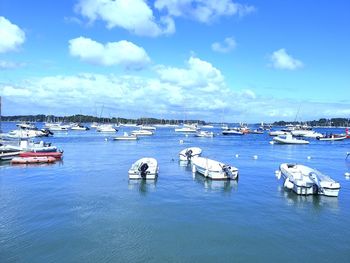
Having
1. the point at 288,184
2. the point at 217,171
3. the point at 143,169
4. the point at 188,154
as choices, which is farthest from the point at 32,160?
the point at 288,184

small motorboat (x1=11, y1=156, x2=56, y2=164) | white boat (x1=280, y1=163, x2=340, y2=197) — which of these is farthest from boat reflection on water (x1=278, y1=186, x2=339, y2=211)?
small motorboat (x1=11, y1=156, x2=56, y2=164)

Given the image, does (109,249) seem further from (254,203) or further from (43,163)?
(43,163)

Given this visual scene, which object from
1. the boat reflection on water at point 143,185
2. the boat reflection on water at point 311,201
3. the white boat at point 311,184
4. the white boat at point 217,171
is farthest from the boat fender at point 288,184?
the boat reflection on water at point 143,185

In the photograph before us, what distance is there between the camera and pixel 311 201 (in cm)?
3109

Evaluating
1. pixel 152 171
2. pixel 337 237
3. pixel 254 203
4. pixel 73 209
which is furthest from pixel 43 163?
pixel 337 237

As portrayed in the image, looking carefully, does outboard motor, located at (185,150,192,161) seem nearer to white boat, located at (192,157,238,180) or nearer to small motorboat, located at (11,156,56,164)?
white boat, located at (192,157,238,180)

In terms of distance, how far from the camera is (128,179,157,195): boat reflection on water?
114ft

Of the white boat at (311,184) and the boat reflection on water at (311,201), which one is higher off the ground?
the white boat at (311,184)

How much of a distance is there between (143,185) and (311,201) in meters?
15.5

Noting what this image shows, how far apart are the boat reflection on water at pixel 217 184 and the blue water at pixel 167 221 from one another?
10cm

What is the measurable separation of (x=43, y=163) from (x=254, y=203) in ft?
113

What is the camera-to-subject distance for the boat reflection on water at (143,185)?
3476 centimetres

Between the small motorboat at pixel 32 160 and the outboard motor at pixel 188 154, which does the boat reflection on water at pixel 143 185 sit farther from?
the small motorboat at pixel 32 160

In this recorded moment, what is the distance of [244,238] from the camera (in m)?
21.9
